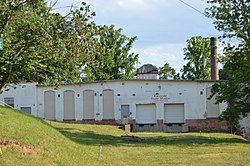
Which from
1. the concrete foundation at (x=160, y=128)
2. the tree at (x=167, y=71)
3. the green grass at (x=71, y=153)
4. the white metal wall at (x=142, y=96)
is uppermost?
the tree at (x=167, y=71)

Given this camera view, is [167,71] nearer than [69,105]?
No

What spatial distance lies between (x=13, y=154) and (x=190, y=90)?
36.7 metres

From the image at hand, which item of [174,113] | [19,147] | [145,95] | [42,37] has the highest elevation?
[42,37]

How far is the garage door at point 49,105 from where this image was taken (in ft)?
165

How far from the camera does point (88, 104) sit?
49.3 m

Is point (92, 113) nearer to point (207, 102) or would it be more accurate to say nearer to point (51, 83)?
point (207, 102)

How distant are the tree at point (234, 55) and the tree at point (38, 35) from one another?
20.1 metres

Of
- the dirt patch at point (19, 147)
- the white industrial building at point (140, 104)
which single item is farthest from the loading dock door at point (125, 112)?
the dirt patch at point (19, 147)

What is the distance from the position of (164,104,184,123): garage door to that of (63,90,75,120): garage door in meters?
9.97

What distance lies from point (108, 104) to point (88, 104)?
7.11ft

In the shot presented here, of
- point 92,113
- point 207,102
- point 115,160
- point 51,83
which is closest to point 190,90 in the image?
point 207,102

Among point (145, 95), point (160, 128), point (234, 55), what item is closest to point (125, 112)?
point (145, 95)

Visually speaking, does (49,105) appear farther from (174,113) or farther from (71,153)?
(71,153)

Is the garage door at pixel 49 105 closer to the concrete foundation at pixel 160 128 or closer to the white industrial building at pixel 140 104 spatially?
the white industrial building at pixel 140 104
